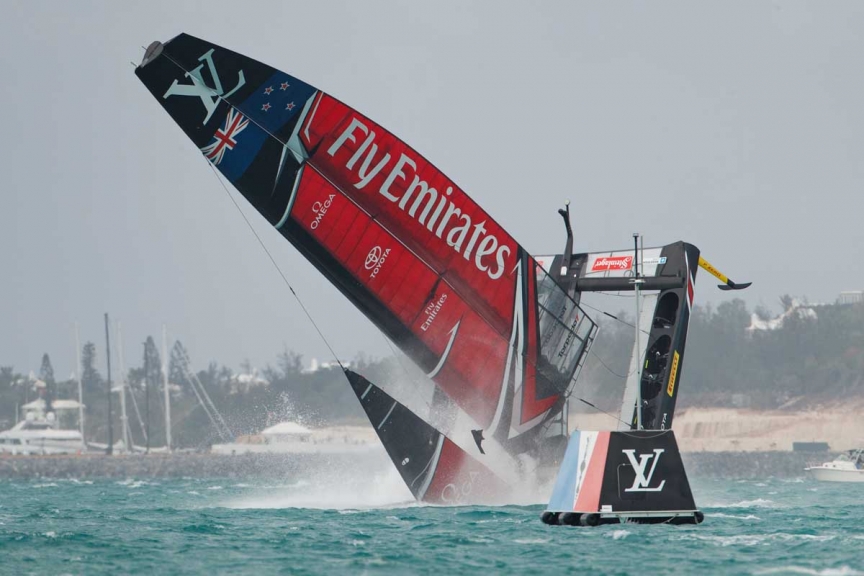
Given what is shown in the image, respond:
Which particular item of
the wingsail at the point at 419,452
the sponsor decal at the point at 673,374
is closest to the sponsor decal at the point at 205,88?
the wingsail at the point at 419,452

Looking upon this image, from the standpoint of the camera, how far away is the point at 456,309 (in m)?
25.9

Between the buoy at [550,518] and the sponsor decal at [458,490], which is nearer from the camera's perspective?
the buoy at [550,518]

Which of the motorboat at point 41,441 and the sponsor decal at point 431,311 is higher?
the sponsor decal at point 431,311

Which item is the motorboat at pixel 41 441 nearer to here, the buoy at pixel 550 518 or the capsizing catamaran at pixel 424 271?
the capsizing catamaran at pixel 424 271

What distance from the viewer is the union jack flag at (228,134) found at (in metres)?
24.6

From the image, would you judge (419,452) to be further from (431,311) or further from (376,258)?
(376,258)

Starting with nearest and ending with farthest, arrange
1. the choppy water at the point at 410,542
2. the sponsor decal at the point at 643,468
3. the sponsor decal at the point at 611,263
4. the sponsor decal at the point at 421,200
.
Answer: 1. the choppy water at the point at 410,542
2. the sponsor decal at the point at 643,468
3. the sponsor decal at the point at 421,200
4. the sponsor decal at the point at 611,263

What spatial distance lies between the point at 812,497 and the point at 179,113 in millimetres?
20603

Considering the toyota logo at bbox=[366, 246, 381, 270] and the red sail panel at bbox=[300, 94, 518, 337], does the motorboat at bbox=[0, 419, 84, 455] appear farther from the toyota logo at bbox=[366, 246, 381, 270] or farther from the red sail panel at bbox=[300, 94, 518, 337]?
the red sail panel at bbox=[300, 94, 518, 337]

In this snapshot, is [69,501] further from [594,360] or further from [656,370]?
[594,360]

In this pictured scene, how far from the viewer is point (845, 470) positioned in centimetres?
4997

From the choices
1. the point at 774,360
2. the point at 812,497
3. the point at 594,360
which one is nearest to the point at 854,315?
the point at 774,360

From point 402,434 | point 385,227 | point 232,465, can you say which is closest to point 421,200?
point 385,227

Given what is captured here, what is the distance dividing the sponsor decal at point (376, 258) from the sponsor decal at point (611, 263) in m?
5.06
